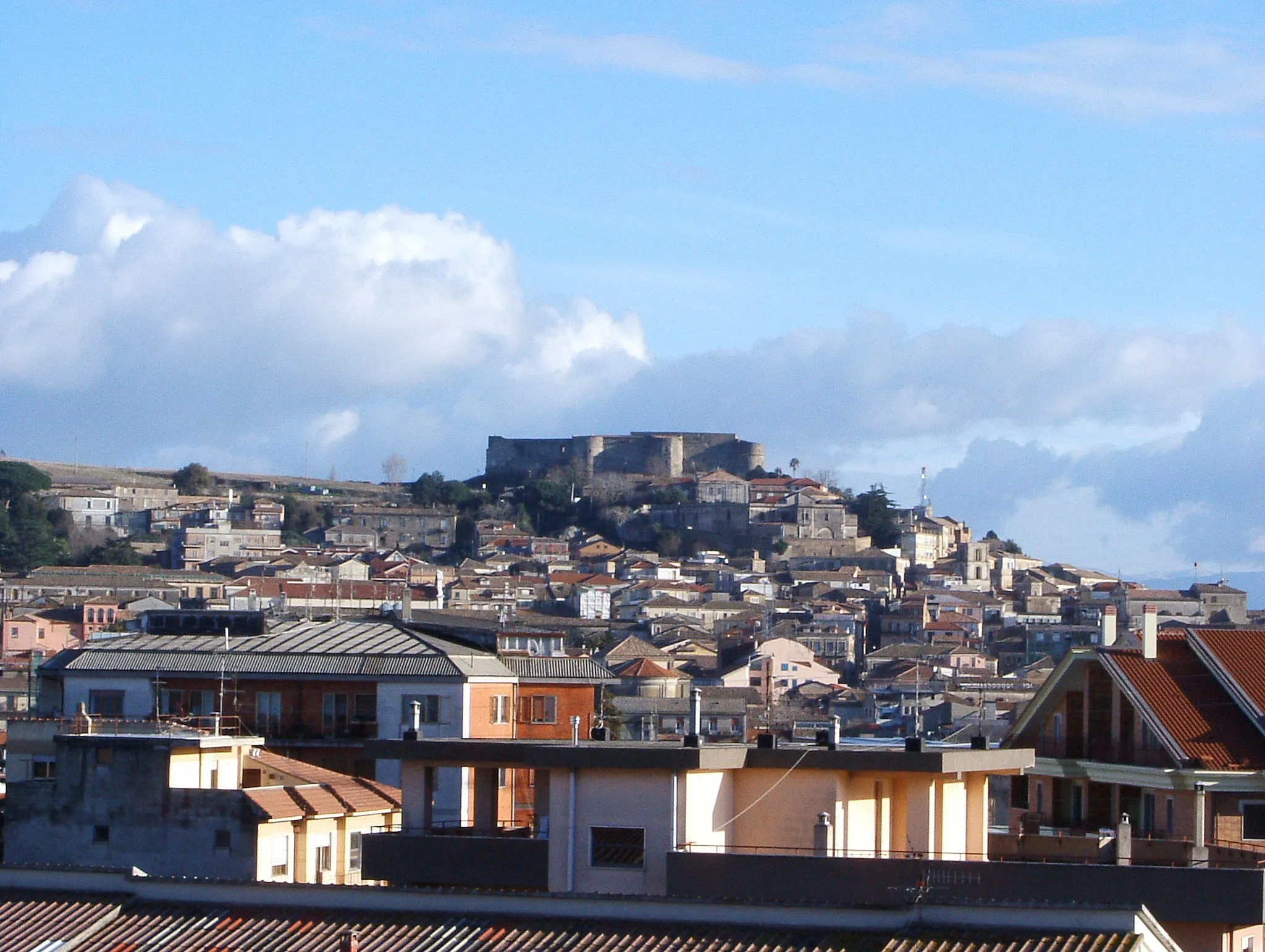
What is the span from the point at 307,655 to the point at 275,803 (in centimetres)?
807

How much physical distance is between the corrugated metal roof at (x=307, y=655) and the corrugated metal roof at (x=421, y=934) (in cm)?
1558

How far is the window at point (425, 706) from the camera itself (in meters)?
30.7

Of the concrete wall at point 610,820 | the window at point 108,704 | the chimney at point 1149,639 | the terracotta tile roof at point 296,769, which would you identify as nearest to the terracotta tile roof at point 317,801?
the terracotta tile roof at point 296,769

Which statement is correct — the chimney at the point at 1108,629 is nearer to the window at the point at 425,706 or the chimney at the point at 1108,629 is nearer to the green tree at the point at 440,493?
the window at the point at 425,706

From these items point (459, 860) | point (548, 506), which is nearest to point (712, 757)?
point (459, 860)

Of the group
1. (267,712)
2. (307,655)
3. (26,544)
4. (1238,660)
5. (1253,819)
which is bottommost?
(1253,819)

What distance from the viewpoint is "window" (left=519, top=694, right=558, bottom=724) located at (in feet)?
107

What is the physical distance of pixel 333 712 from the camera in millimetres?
31438

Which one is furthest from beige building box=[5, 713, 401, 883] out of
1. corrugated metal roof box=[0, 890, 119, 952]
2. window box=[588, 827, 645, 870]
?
corrugated metal roof box=[0, 890, 119, 952]

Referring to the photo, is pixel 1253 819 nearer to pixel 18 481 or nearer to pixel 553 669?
pixel 553 669

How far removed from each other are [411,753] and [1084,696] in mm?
6460

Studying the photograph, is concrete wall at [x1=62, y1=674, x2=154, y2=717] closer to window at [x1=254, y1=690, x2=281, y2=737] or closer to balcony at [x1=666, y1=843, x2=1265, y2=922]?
window at [x1=254, y1=690, x2=281, y2=737]

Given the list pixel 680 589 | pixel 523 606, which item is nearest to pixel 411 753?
pixel 523 606

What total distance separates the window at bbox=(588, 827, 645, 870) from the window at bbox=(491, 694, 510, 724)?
15257 mm
